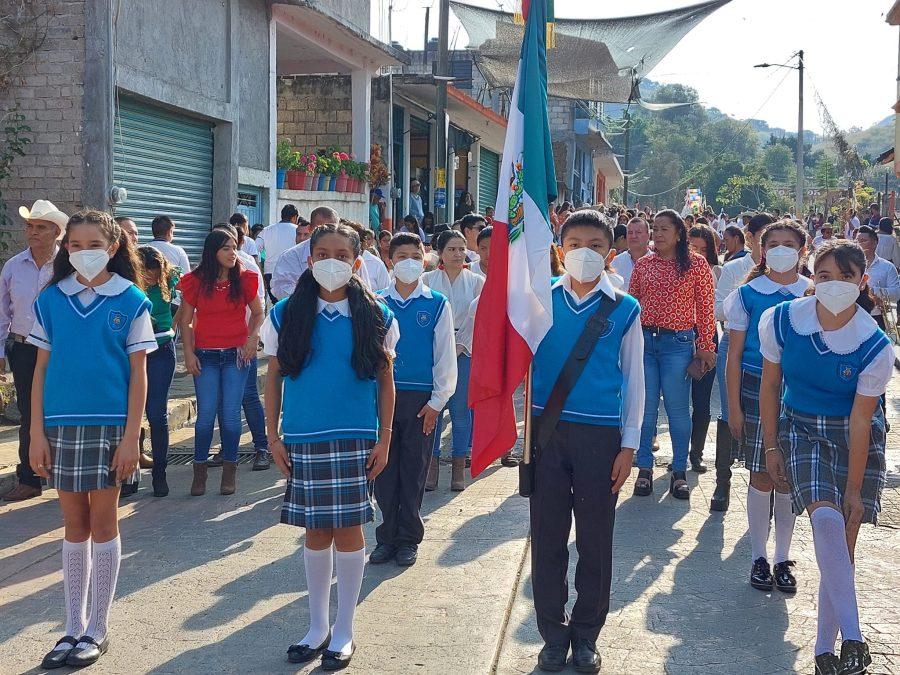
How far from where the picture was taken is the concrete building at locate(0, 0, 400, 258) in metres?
11.2

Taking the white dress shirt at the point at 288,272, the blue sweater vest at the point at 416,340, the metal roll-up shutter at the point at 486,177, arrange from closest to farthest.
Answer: the blue sweater vest at the point at 416,340, the white dress shirt at the point at 288,272, the metal roll-up shutter at the point at 486,177

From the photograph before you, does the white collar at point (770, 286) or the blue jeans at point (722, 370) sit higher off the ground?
the white collar at point (770, 286)

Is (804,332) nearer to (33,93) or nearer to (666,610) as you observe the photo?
(666,610)

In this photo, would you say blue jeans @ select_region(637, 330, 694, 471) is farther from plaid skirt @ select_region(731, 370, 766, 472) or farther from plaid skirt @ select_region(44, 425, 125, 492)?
plaid skirt @ select_region(44, 425, 125, 492)

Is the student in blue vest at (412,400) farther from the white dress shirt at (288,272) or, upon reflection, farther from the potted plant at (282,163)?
the potted plant at (282,163)

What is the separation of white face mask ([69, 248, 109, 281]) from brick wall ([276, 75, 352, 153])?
16.2m

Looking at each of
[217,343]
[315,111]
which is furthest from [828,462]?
[315,111]

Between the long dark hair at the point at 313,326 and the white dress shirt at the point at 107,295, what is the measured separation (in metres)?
0.62

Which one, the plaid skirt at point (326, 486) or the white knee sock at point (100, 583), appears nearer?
the plaid skirt at point (326, 486)

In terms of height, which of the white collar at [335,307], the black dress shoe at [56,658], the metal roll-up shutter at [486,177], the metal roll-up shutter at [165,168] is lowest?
the black dress shoe at [56,658]

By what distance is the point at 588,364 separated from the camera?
414cm

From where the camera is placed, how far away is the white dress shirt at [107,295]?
14.2 ft

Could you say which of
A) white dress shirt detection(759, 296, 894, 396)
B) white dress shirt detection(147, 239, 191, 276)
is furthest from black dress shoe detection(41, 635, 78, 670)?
white dress shirt detection(147, 239, 191, 276)

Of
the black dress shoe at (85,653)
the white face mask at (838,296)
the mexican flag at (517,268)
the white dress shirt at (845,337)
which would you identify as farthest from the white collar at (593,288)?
the black dress shoe at (85,653)
